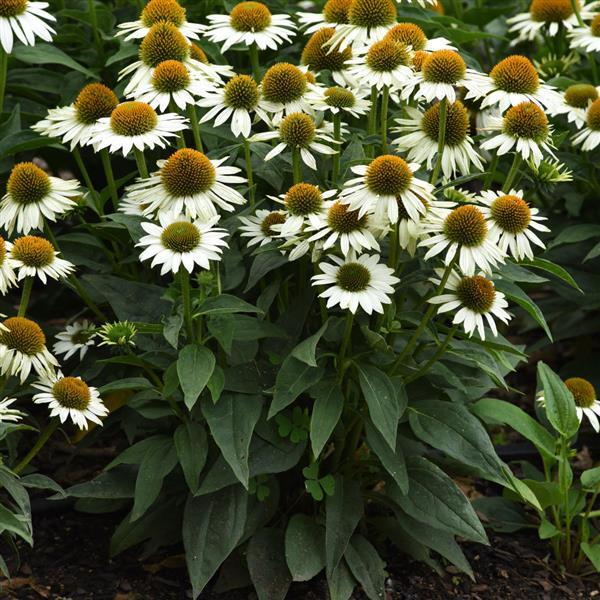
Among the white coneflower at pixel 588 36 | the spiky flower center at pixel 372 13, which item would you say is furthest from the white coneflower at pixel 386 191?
the white coneflower at pixel 588 36

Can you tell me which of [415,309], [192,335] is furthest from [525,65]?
[192,335]

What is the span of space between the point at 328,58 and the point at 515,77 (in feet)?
1.95

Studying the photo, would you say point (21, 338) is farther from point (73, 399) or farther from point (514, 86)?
point (514, 86)

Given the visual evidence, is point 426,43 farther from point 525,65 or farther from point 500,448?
point 500,448

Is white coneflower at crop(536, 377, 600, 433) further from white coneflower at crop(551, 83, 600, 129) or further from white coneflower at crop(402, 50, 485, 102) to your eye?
white coneflower at crop(402, 50, 485, 102)

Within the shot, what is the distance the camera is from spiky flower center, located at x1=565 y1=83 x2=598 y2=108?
386 cm

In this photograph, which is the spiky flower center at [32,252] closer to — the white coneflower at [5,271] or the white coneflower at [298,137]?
the white coneflower at [5,271]

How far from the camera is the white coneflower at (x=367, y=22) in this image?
10.3ft

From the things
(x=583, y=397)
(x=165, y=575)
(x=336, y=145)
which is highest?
(x=336, y=145)

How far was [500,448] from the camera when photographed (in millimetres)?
4070

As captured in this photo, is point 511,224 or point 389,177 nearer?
point 389,177

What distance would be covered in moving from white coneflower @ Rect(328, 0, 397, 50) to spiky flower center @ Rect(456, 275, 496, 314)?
0.84m

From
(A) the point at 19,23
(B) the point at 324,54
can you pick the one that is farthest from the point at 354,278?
(A) the point at 19,23

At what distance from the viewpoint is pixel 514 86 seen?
119 inches
